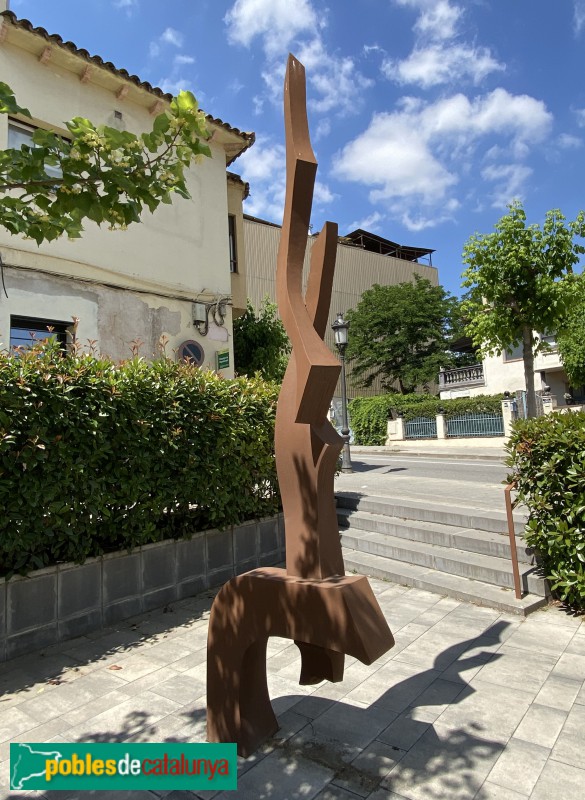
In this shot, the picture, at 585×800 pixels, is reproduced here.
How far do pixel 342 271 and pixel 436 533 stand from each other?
37.9 meters

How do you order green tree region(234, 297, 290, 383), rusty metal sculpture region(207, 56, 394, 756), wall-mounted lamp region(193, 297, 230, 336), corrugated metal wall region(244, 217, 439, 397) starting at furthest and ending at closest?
corrugated metal wall region(244, 217, 439, 397), green tree region(234, 297, 290, 383), wall-mounted lamp region(193, 297, 230, 336), rusty metal sculpture region(207, 56, 394, 756)

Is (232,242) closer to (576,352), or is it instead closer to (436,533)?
(436,533)

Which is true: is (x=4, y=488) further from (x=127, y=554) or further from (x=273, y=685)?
(x=273, y=685)

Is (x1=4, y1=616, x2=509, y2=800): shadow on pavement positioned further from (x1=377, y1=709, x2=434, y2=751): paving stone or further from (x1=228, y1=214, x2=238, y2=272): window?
(x1=228, y1=214, x2=238, y2=272): window

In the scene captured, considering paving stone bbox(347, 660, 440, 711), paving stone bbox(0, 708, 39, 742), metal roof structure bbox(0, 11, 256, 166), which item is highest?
metal roof structure bbox(0, 11, 256, 166)

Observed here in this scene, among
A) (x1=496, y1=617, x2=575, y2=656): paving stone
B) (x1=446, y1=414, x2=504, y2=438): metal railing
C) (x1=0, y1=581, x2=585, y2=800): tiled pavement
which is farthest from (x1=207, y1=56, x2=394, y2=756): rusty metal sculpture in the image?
(x1=446, y1=414, x2=504, y2=438): metal railing

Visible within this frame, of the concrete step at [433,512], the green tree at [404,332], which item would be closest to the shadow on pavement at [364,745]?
the concrete step at [433,512]

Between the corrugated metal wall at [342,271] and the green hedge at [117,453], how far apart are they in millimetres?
27756

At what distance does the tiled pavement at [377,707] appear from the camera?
8.44 feet

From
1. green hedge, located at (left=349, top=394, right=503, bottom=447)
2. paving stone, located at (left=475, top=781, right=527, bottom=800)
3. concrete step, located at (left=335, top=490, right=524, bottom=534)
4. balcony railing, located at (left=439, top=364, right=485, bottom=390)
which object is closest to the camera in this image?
paving stone, located at (left=475, top=781, right=527, bottom=800)

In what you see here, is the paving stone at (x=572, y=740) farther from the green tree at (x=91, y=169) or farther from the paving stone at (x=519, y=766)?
the green tree at (x=91, y=169)

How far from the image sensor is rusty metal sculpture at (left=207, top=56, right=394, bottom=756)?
8.66ft

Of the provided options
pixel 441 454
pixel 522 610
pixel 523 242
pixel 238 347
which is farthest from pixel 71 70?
pixel 441 454

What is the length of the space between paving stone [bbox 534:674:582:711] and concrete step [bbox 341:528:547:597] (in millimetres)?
1569
